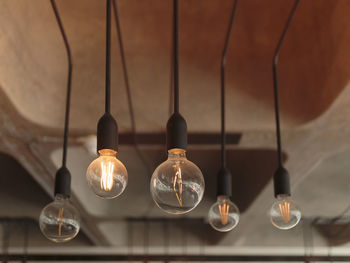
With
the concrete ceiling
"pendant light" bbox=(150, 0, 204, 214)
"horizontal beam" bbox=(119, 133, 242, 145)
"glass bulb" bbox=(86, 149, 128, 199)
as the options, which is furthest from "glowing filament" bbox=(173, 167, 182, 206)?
"horizontal beam" bbox=(119, 133, 242, 145)

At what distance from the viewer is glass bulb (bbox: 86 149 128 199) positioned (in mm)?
1853

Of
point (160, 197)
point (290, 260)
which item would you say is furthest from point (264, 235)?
point (160, 197)

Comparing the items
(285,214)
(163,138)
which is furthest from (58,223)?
(163,138)

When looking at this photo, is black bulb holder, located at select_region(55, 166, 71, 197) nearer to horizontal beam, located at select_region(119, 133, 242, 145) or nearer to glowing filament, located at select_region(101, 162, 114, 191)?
glowing filament, located at select_region(101, 162, 114, 191)

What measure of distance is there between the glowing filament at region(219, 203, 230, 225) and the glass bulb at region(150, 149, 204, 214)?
1087 mm

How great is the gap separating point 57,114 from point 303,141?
91.7 inches

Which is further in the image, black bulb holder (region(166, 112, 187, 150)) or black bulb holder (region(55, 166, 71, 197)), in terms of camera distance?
black bulb holder (region(55, 166, 71, 197))

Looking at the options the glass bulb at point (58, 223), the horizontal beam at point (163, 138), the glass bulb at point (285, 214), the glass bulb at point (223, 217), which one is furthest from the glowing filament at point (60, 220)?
the horizontal beam at point (163, 138)

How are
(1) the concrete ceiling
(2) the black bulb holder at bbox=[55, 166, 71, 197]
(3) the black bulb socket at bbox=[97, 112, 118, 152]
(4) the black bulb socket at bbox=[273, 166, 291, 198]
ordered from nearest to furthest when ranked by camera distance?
(3) the black bulb socket at bbox=[97, 112, 118, 152] < (2) the black bulb holder at bbox=[55, 166, 71, 197] < (4) the black bulb socket at bbox=[273, 166, 291, 198] < (1) the concrete ceiling

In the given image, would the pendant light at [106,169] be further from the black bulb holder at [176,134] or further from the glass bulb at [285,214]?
the glass bulb at [285,214]

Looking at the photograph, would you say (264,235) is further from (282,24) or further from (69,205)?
(69,205)

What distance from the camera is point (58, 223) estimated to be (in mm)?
2436

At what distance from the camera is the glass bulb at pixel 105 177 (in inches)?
72.9

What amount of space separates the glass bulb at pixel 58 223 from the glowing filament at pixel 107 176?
696 mm
